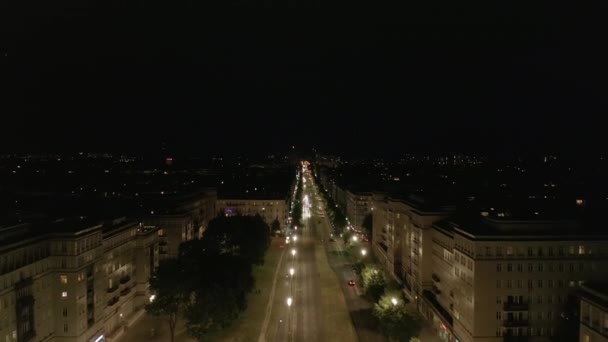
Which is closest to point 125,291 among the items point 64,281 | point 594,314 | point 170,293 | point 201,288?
point 170,293

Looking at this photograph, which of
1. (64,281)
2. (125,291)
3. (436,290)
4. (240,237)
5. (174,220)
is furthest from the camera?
(240,237)

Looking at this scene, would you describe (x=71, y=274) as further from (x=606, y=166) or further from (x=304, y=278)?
(x=606, y=166)

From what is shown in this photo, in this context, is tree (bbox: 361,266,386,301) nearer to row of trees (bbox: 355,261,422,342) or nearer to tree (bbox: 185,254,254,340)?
row of trees (bbox: 355,261,422,342)

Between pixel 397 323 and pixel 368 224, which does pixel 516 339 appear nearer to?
pixel 397 323

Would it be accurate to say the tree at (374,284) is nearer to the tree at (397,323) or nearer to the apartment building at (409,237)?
the apartment building at (409,237)

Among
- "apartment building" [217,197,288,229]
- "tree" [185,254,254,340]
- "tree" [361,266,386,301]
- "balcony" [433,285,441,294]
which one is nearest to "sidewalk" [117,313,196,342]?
"tree" [185,254,254,340]

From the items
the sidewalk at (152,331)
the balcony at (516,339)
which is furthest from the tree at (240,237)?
the balcony at (516,339)
